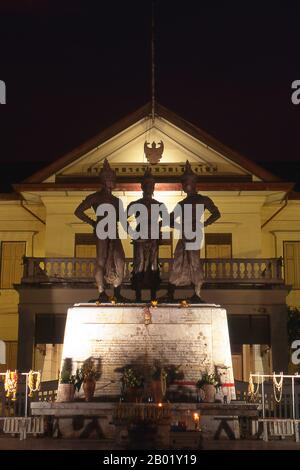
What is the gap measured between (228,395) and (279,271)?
9.71m

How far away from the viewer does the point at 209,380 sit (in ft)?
45.1

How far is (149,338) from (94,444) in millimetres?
2961

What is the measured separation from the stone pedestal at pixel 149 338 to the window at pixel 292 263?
13.3 meters

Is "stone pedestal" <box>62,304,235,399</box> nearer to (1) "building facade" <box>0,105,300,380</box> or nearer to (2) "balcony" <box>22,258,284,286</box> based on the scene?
(1) "building facade" <box>0,105,300,380</box>

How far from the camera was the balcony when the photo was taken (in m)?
23.1

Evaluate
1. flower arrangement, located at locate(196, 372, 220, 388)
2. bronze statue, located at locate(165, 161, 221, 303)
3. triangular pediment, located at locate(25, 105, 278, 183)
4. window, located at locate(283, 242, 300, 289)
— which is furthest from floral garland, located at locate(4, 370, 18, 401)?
window, located at locate(283, 242, 300, 289)

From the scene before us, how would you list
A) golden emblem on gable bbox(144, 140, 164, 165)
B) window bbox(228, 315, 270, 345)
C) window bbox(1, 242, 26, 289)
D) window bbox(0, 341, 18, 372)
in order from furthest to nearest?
1. window bbox(1, 242, 26, 289)
2. window bbox(0, 341, 18, 372)
3. golden emblem on gable bbox(144, 140, 164, 165)
4. window bbox(228, 315, 270, 345)

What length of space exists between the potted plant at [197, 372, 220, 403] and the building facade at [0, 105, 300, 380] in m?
8.87

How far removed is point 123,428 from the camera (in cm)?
1120

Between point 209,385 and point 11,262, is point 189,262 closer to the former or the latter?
point 209,385

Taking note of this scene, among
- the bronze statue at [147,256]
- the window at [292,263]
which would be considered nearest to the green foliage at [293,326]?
the window at [292,263]

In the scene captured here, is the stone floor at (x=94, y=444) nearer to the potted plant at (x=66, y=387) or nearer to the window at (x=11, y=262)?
the potted plant at (x=66, y=387)
